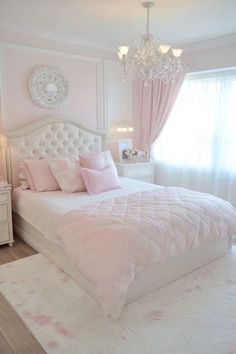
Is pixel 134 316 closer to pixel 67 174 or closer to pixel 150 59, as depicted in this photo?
pixel 67 174

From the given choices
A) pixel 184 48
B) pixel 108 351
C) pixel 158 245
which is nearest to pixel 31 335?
pixel 108 351

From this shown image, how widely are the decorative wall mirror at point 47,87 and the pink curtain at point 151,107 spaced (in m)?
1.44

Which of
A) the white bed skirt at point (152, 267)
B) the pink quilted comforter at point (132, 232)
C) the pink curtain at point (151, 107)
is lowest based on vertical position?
the white bed skirt at point (152, 267)

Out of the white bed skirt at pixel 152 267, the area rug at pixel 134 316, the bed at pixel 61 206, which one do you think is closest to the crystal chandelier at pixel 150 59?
the bed at pixel 61 206

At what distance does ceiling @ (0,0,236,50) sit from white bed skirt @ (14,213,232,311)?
7.71 feet

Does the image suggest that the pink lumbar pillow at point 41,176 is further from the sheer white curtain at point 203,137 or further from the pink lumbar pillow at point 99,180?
the sheer white curtain at point 203,137

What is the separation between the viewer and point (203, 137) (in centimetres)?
437

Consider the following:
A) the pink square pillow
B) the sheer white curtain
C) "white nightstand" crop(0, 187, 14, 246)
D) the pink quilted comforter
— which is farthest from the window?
"white nightstand" crop(0, 187, 14, 246)

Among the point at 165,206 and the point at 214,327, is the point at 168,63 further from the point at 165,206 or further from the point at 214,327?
the point at 214,327

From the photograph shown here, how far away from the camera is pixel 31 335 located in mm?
1962

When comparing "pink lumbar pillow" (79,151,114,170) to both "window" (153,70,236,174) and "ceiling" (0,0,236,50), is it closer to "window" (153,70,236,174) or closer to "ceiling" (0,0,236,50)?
"window" (153,70,236,174)

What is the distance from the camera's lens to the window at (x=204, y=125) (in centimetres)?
403

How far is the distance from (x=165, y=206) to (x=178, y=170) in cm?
217

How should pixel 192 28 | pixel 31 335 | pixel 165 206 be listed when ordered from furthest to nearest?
1. pixel 192 28
2. pixel 165 206
3. pixel 31 335
